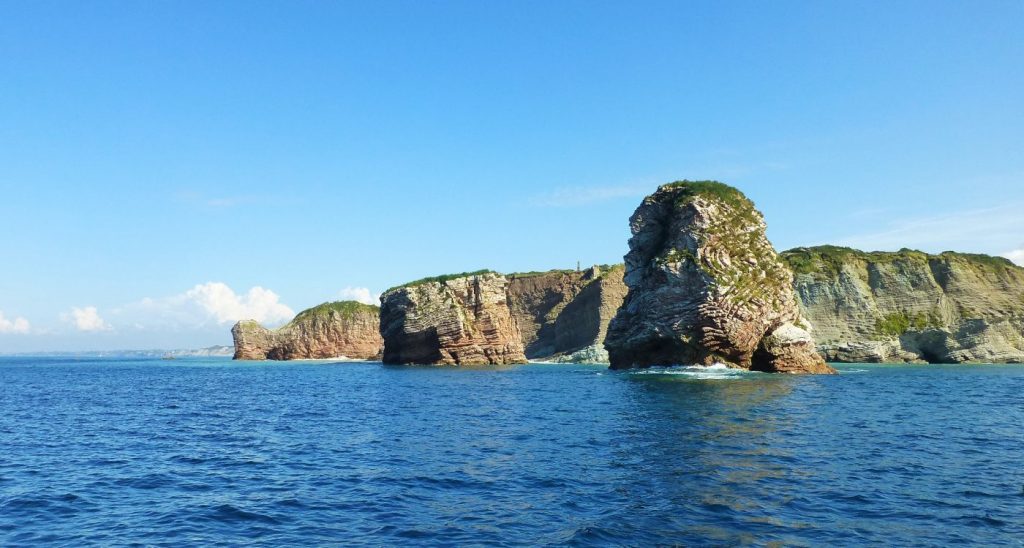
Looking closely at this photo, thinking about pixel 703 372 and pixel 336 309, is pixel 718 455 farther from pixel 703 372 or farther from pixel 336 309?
pixel 336 309

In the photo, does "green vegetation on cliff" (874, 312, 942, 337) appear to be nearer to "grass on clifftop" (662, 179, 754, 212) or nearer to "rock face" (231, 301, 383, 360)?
"grass on clifftop" (662, 179, 754, 212)

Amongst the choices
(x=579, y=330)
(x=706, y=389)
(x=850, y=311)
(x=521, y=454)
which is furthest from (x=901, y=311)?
(x=521, y=454)

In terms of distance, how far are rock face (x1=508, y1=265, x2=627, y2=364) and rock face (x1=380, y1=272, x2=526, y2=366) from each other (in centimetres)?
2150

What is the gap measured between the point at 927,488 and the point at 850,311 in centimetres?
9794

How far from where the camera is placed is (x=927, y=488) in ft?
63.2

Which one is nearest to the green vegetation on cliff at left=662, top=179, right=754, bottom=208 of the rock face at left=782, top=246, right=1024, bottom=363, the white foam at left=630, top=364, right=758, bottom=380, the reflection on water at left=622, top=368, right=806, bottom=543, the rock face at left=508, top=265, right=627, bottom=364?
the white foam at left=630, top=364, right=758, bottom=380

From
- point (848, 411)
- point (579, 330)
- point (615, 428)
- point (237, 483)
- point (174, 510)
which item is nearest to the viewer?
point (174, 510)

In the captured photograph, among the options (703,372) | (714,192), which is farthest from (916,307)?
(703,372)

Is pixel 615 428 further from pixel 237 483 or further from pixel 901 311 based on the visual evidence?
pixel 901 311

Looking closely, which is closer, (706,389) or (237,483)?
(237,483)

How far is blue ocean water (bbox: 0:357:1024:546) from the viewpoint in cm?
1592

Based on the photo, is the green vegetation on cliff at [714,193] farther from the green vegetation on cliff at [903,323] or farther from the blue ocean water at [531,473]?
the green vegetation on cliff at [903,323]

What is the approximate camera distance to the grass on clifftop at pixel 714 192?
75.4 m

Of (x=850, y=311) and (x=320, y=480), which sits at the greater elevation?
(x=850, y=311)
